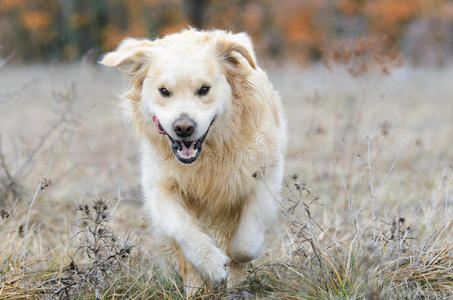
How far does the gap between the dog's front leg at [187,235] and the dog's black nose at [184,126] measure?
23.2 inches

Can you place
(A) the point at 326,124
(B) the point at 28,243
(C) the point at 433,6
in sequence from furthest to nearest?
1. (C) the point at 433,6
2. (A) the point at 326,124
3. (B) the point at 28,243

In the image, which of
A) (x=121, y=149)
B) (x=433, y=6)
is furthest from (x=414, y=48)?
(x=121, y=149)

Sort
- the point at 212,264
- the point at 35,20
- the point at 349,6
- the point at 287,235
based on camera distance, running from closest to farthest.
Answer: the point at 212,264 → the point at 287,235 → the point at 35,20 → the point at 349,6

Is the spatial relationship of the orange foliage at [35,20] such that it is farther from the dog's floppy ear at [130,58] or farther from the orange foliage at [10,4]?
the dog's floppy ear at [130,58]

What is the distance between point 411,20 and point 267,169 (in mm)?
27203

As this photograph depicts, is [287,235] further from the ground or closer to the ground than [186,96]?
closer to the ground

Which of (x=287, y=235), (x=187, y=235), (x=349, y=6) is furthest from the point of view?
(x=349, y=6)

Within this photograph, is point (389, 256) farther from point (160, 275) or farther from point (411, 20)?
Answer: point (411, 20)

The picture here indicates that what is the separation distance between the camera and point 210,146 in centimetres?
346

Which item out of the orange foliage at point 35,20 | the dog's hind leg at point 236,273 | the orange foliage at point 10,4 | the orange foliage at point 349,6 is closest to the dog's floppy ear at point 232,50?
the dog's hind leg at point 236,273

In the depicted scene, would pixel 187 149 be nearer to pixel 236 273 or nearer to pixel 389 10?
pixel 236 273

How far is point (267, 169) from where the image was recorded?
3471 millimetres

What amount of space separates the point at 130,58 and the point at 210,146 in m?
0.81

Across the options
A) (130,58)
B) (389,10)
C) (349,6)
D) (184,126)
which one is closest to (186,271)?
(184,126)
